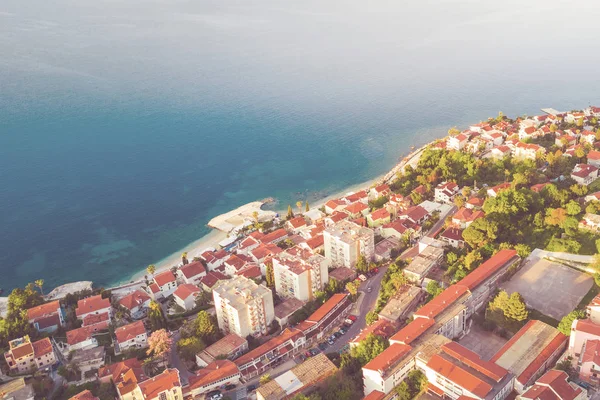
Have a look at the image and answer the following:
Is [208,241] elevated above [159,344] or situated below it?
below

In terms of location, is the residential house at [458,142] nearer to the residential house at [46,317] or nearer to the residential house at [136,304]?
the residential house at [136,304]

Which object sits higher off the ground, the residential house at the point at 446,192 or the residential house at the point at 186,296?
the residential house at the point at 446,192

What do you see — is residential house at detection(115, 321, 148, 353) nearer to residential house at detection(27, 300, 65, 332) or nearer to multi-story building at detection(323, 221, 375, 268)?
residential house at detection(27, 300, 65, 332)

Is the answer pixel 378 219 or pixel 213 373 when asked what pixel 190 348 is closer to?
pixel 213 373

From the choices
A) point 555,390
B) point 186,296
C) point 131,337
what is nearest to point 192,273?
point 186,296

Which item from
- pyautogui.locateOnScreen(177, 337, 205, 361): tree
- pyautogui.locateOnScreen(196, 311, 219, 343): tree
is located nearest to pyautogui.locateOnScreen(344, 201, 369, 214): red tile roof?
pyautogui.locateOnScreen(196, 311, 219, 343): tree

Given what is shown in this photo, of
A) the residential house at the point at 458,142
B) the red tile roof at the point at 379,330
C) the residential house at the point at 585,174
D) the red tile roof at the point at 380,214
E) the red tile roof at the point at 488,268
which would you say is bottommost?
the red tile roof at the point at 379,330

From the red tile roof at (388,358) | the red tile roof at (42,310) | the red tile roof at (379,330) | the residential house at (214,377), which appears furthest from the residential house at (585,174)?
the red tile roof at (42,310)
